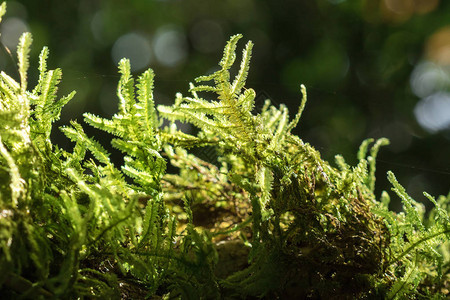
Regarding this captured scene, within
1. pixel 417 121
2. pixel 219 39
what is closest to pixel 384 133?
pixel 417 121

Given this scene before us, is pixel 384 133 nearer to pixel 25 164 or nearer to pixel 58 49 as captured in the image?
pixel 58 49

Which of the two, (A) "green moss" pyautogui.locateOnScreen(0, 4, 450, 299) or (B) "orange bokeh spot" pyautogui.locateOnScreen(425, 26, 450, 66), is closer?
(A) "green moss" pyautogui.locateOnScreen(0, 4, 450, 299)

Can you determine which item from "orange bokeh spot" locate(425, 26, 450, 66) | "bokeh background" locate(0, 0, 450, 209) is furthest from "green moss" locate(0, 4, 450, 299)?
"orange bokeh spot" locate(425, 26, 450, 66)

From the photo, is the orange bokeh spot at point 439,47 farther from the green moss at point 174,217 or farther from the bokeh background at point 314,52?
the green moss at point 174,217

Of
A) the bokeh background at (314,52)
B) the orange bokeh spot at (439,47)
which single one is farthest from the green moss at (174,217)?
the orange bokeh spot at (439,47)

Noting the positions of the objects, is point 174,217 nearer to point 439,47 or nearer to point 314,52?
point 314,52

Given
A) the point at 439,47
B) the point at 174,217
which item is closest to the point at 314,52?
the point at 439,47

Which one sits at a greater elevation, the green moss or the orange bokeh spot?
the orange bokeh spot

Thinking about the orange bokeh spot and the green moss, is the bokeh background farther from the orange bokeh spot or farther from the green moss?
the green moss
